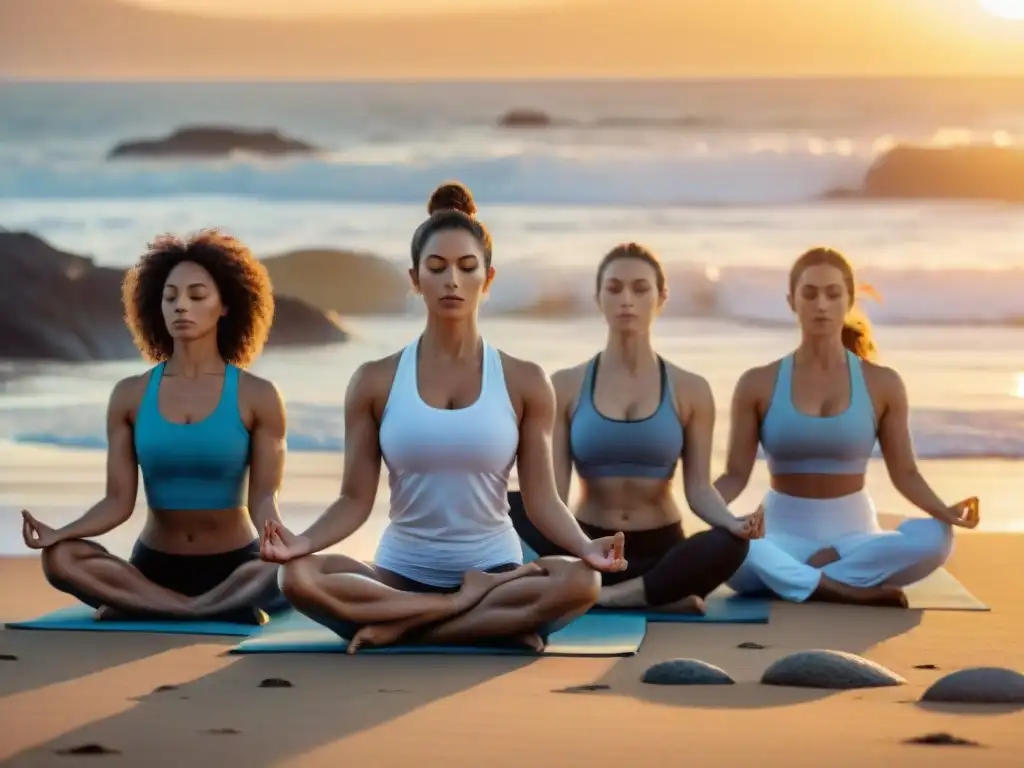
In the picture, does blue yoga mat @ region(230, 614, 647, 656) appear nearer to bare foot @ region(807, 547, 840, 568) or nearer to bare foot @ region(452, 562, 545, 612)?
bare foot @ region(452, 562, 545, 612)

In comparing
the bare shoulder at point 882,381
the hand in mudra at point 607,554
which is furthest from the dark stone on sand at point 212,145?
the hand in mudra at point 607,554

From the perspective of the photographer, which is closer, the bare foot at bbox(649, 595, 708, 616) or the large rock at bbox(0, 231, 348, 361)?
the bare foot at bbox(649, 595, 708, 616)

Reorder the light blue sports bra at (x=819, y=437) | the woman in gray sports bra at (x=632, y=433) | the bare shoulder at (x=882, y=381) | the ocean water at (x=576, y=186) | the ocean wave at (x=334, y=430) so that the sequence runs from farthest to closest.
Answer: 1. the ocean water at (x=576, y=186)
2. the ocean wave at (x=334, y=430)
3. the bare shoulder at (x=882, y=381)
4. the light blue sports bra at (x=819, y=437)
5. the woman in gray sports bra at (x=632, y=433)

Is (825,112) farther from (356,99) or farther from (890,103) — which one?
(356,99)

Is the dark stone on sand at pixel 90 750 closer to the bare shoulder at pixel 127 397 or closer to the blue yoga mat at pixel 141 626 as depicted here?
the blue yoga mat at pixel 141 626

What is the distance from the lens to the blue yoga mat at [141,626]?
20.8 ft

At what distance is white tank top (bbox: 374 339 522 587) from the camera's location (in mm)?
6016

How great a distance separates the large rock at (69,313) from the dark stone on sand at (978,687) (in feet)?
46.0

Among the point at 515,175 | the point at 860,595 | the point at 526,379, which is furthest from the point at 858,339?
the point at 515,175

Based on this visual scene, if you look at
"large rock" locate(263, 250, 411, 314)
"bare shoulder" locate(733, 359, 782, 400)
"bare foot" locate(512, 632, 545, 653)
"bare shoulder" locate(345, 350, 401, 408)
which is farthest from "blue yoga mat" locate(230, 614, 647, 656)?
"large rock" locate(263, 250, 411, 314)

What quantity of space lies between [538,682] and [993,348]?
1347 centimetres

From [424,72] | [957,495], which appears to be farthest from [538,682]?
[424,72]

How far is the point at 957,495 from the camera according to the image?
11477 mm

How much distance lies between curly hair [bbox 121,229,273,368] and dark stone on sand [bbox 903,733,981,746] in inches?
116
